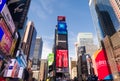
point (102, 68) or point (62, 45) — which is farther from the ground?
point (102, 68)

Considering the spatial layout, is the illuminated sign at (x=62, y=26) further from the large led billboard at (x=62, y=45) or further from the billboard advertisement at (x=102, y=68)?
the billboard advertisement at (x=102, y=68)

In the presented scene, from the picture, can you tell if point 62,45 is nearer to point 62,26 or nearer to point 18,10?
point 62,26

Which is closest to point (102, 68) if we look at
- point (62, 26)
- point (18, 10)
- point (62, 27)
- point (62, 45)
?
point (62, 26)

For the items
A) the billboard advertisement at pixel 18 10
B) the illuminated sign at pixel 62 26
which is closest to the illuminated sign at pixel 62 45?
the illuminated sign at pixel 62 26

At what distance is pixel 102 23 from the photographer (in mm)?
141625

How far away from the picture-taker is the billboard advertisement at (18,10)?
8589cm

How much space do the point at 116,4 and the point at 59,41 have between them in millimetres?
56358

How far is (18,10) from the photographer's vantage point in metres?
89.6

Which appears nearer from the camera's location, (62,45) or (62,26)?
(62,26)

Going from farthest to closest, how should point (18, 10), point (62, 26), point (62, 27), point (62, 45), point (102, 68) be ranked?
1. point (62, 45)
2. point (62, 27)
3. point (62, 26)
4. point (18, 10)
5. point (102, 68)

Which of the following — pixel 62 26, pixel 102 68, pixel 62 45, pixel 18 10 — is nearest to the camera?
pixel 102 68

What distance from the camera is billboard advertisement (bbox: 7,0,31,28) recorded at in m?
85.9

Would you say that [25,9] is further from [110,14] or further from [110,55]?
[110,14]

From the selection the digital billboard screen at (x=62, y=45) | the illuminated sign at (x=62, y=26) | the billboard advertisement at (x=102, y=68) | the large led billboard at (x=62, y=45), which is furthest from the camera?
the digital billboard screen at (x=62, y=45)
